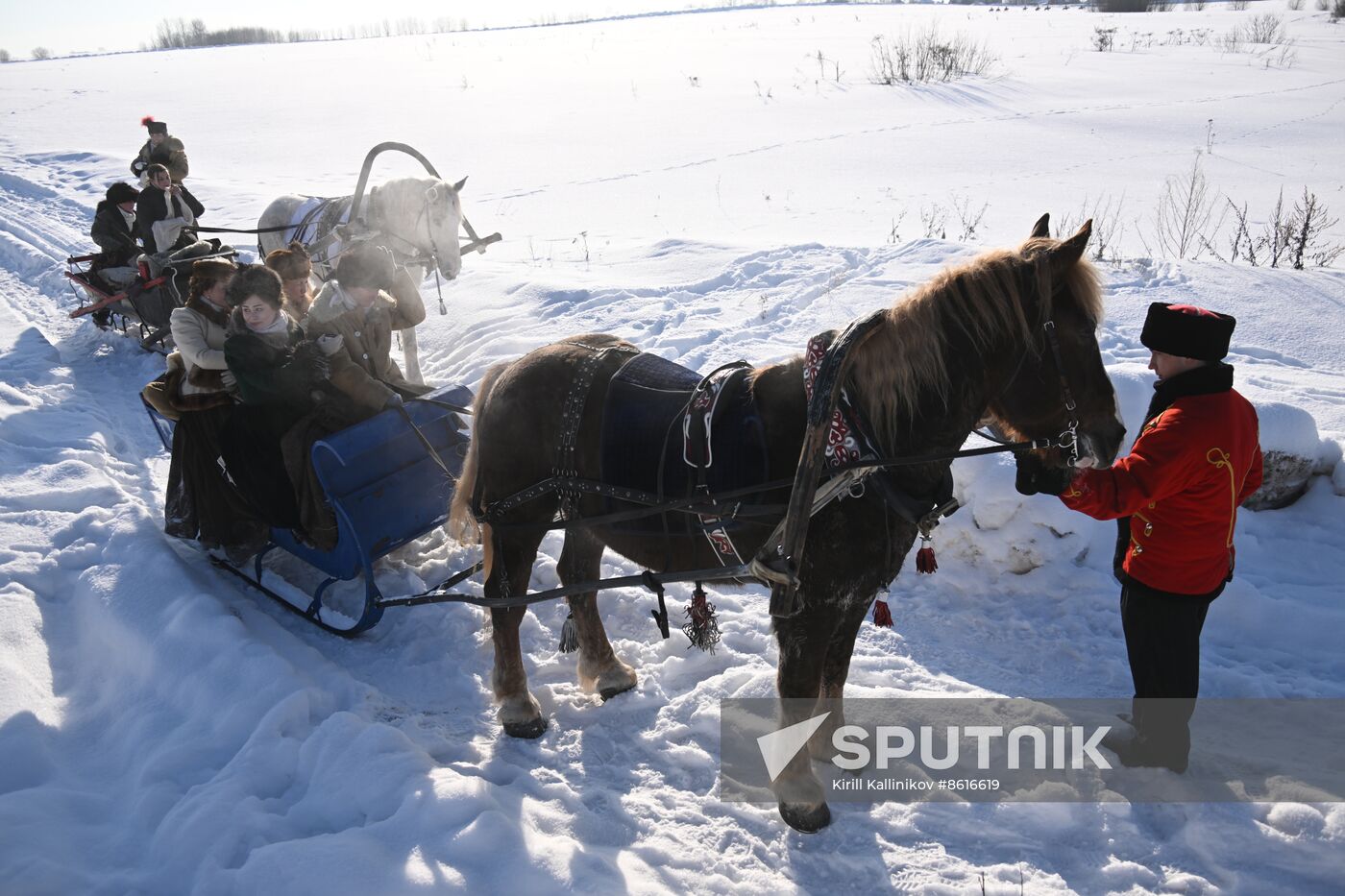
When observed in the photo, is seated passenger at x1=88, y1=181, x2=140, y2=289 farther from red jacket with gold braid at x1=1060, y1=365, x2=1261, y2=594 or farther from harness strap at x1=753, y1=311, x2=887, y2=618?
red jacket with gold braid at x1=1060, y1=365, x2=1261, y2=594

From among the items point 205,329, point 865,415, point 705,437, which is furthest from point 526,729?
point 205,329

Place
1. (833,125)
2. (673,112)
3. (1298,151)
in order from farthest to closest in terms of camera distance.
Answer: (673,112) → (833,125) → (1298,151)

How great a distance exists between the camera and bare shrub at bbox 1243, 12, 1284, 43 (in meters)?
24.5

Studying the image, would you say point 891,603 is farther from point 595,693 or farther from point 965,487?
point 595,693

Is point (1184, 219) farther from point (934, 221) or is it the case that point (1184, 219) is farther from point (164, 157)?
point (164, 157)

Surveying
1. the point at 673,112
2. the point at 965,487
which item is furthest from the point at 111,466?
the point at 673,112

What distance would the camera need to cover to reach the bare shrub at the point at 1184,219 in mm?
8070

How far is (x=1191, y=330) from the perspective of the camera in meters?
2.88

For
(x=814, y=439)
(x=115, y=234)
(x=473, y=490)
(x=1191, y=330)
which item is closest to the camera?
(x=814, y=439)

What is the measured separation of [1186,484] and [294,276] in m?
4.79

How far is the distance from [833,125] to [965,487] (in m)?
14.0

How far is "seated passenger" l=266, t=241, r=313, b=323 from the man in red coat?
4.32 m

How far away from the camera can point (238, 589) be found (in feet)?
15.4

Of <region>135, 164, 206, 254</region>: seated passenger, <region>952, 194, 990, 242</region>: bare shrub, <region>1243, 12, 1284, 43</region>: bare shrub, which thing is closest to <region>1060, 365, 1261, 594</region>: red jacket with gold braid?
<region>952, 194, 990, 242</region>: bare shrub
